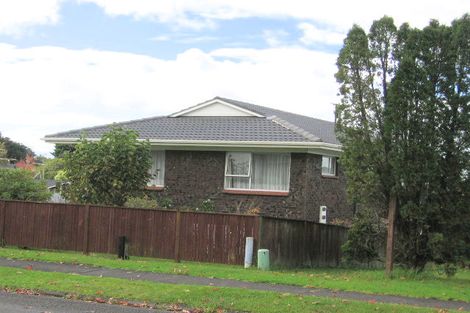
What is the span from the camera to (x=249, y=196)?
21766 mm

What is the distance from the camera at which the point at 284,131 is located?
72.6 ft

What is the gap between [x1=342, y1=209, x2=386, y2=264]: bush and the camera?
15742mm

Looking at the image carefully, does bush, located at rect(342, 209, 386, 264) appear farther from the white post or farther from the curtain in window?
the curtain in window

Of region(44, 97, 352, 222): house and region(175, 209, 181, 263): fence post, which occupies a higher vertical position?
region(44, 97, 352, 222): house

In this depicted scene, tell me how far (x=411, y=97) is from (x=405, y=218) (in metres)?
2.79

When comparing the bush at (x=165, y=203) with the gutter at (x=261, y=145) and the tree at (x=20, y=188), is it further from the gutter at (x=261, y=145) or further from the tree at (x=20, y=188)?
the tree at (x=20, y=188)

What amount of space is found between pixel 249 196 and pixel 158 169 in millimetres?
3801

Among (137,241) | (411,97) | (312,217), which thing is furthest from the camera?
(312,217)

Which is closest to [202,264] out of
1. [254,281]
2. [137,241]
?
[137,241]

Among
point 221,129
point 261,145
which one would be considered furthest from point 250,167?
point 221,129

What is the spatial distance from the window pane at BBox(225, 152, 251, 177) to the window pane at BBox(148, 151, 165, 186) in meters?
2.63

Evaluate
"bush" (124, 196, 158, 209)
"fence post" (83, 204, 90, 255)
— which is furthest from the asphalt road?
"bush" (124, 196, 158, 209)

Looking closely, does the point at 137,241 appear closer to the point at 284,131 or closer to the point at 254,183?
the point at 254,183

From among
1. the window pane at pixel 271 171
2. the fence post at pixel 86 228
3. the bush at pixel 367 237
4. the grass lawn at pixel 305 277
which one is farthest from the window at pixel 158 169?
the bush at pixel 367 237
